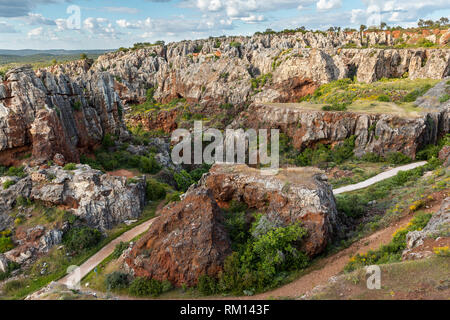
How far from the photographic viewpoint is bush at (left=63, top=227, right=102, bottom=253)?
18794 millimetres

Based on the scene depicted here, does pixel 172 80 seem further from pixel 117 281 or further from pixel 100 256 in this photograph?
pixel 117 281

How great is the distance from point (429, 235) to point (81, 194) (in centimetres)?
2019

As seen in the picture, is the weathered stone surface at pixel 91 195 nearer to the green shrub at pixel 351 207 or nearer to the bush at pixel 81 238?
the bush at pixel 81 238

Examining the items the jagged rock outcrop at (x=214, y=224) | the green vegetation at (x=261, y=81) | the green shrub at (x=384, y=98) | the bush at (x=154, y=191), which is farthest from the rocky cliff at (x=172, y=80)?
the jagged rock outcrop at (x=214, y=224)

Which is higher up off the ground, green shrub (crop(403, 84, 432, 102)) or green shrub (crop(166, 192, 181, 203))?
green shrub (crop(403, 84, 432, 102))

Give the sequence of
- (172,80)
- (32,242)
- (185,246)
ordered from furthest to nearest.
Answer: (172,80), (32,242), (185,246)

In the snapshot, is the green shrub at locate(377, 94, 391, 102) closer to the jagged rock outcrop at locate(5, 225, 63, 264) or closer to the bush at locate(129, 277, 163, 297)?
the bush at locate(129, 277, 163, 297)

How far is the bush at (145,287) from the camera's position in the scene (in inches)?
519

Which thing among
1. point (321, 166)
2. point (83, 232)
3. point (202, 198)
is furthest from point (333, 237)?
point (321, 166)

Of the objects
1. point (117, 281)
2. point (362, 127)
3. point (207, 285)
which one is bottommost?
point (117, 281)

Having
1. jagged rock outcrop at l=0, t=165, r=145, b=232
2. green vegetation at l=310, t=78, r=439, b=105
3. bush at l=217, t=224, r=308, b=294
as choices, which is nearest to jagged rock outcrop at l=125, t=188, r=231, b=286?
bush at l=217, t=224, r=308, b=294

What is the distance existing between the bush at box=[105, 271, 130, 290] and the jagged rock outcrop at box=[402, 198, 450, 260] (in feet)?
37.9

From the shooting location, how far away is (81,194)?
2142 centimetres

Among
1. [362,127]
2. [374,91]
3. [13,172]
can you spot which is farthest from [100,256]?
[374,91]
